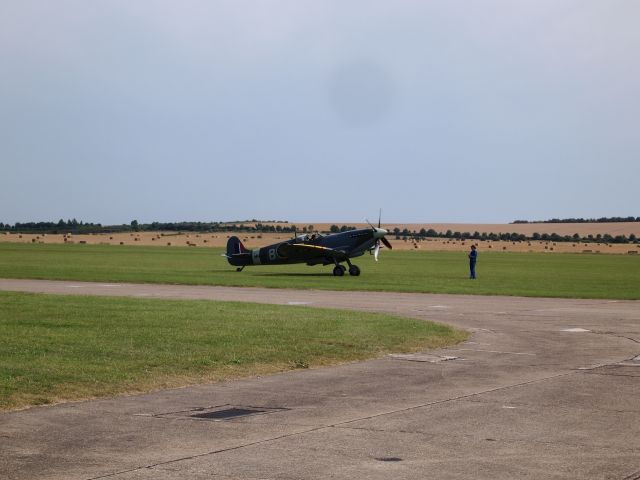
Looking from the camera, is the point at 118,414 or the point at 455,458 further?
the point at 118,414

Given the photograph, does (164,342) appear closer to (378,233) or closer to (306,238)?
(306,238)

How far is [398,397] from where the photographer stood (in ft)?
45.0

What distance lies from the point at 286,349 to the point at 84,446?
29.7ft

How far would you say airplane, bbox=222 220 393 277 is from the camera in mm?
58781

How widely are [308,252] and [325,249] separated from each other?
108 centimetres

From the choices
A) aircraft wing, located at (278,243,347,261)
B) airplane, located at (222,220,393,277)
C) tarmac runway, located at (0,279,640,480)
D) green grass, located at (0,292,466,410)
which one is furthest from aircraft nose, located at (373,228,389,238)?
tarmac runway, located at (0,279,640,480)

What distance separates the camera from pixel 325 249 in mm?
58594

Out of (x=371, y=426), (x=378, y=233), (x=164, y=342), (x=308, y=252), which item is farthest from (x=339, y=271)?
(x=371, y=426)

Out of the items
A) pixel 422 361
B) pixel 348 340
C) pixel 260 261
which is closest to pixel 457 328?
pixel 348 340


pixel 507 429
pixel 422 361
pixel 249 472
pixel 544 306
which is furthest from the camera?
pixel 544 306

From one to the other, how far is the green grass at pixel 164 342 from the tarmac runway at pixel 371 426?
0.89 metres

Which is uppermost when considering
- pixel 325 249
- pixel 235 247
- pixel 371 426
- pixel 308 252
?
pixel 235 247

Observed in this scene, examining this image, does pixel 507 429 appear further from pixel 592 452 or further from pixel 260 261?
pixel 260 261

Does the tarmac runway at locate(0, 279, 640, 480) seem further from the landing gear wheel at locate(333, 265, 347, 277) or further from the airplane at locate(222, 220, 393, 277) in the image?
the airplane at locate(222, 220, 393, 277)
